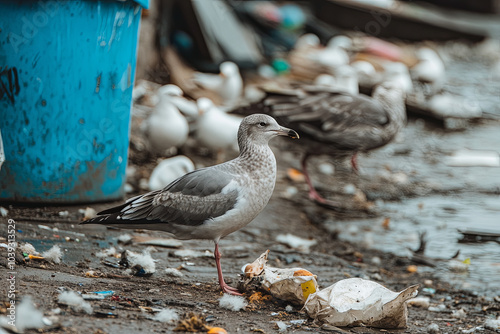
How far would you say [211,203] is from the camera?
363 cm

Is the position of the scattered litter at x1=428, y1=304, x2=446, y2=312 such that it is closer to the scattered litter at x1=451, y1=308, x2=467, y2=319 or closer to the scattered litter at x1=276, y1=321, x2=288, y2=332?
the scattered litter at x1=451, y1=308, x2=467, y2=319

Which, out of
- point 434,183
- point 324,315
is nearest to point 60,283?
point 324,315

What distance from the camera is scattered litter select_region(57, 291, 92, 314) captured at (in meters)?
2.88

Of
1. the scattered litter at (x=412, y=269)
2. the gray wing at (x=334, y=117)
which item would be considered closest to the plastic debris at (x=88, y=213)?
the scattered litter at (x=412, y=269)

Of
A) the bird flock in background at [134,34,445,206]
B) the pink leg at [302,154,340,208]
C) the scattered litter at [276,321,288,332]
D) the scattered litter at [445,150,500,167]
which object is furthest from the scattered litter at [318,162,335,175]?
the scattered litter at [276,321,288,332]

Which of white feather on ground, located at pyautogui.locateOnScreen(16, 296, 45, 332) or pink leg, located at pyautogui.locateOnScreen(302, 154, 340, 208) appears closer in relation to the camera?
white feather on ground, located at pyautogui.locateOnScreen(16, 296, 45, 332)

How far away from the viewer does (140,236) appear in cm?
457

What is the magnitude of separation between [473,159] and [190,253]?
5020mm

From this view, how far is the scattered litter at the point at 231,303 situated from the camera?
327 cm

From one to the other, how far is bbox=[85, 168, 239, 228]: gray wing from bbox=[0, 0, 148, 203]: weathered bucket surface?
107 centimetres

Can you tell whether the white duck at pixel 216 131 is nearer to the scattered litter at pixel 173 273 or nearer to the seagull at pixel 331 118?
the seagull at pixel 331 118

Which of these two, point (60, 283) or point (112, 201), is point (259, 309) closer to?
point (60, 283)

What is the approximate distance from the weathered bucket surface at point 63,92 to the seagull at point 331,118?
231cm

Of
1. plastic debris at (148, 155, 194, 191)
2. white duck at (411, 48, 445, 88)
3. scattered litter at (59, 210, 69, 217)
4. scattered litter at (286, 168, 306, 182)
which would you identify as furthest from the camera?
white duck at (411, 48, 445, 88)
